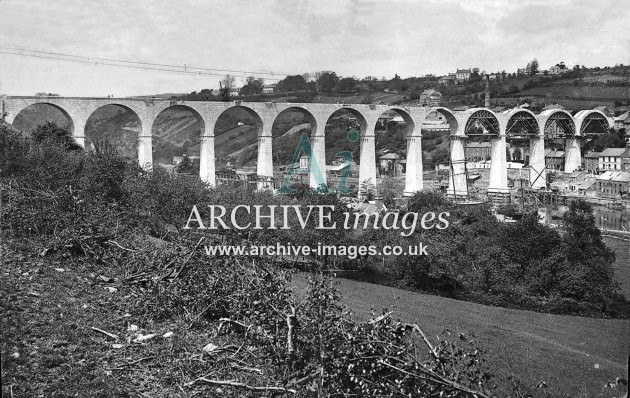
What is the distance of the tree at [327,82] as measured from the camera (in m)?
46.3

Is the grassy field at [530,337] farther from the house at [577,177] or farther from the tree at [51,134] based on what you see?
the house at [577,177]

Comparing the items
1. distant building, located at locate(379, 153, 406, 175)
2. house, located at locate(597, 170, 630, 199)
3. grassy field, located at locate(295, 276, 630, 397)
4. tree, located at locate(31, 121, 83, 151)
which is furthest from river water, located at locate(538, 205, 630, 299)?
distant building, located at locate(379, 153, 406, 175)

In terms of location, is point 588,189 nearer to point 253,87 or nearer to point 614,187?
point 614,187

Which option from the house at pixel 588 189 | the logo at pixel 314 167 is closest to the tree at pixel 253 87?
the logo at pixel 314 167

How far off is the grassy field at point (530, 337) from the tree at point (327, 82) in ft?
118

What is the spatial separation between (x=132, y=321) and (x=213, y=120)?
25.8 metres

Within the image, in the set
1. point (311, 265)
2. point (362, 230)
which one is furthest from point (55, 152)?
point (362, 230)

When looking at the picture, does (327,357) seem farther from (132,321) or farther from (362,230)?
(362,230)

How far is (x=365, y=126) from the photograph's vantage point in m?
33.4

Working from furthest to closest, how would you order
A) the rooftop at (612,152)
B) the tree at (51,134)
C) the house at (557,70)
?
the house at (557,70)
the rooftop at (612,152)
the tree at (51,134)

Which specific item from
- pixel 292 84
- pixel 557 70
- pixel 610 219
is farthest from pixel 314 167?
pixel 557 70

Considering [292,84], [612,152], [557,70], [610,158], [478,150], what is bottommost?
[610,158]

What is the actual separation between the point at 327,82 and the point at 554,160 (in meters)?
20.3

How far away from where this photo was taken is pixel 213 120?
30.4 meters
